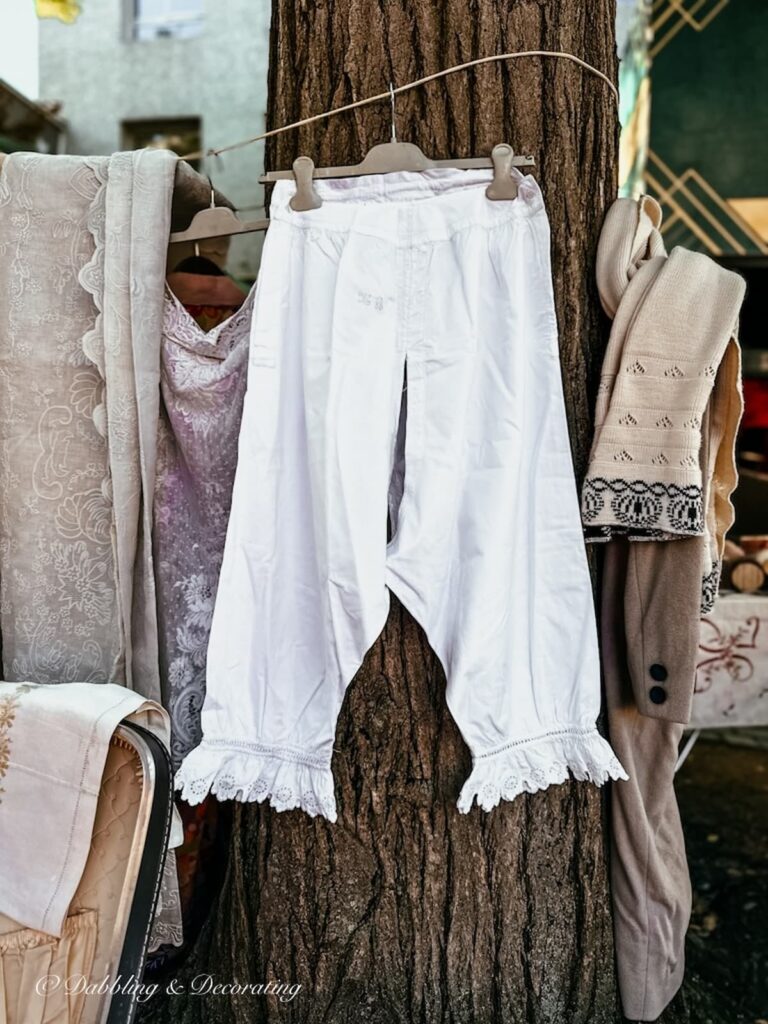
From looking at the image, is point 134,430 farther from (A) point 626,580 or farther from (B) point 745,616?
(B) point 745,616

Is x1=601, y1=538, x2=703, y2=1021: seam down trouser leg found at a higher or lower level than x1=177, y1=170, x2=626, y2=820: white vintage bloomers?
lower

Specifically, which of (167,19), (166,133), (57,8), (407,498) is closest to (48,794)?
(407,498)

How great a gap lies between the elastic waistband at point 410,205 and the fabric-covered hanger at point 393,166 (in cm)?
1

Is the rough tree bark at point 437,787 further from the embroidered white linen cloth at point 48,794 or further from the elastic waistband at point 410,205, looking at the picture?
the embroidered white linen cloth at point 48,794

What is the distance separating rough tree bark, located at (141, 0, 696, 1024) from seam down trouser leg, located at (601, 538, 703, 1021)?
84 mm

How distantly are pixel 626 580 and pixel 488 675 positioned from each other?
410 millimetres

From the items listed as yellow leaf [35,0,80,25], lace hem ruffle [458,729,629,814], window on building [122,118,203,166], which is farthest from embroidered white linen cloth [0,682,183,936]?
window on building [122,118,203,166]

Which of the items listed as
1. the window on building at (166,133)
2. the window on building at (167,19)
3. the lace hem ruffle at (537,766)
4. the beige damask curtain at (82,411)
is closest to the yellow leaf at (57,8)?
→ the beige damask curtain at (82,411)

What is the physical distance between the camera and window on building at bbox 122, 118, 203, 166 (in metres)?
9.52

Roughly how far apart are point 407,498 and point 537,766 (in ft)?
1.84

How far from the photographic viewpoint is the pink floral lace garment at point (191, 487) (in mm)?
1782

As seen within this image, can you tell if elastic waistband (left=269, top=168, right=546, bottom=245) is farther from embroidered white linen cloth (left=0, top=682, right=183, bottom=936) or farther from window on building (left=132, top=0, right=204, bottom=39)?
window on building (left=132, top=0, right=204, bottom=39)

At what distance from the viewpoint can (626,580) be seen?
1750mm

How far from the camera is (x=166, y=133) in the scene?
966 cm
